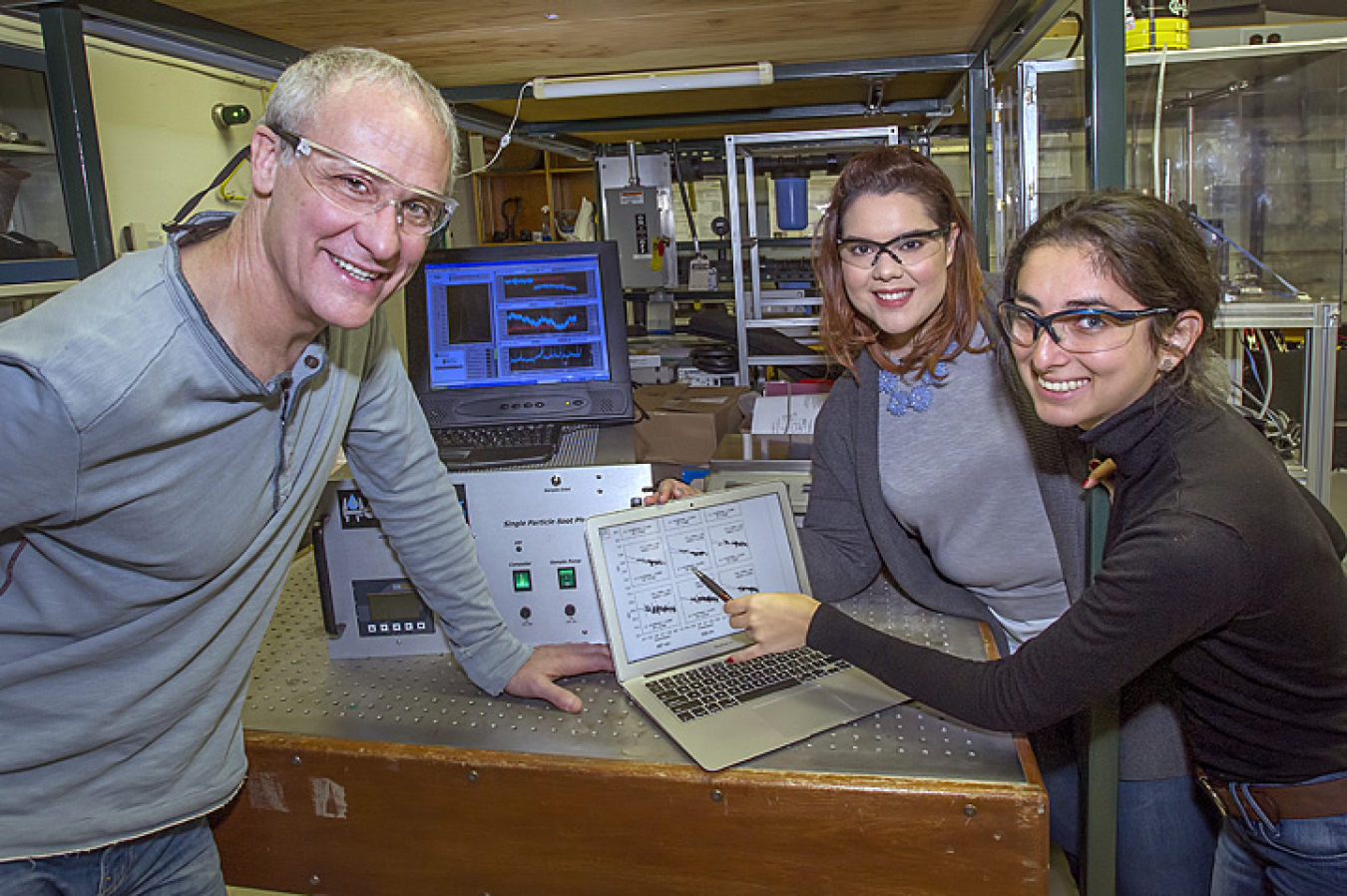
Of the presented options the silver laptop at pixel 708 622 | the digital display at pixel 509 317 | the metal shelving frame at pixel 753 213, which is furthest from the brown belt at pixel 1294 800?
the metal shelving frame at pixel 753 213

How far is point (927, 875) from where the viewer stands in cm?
100

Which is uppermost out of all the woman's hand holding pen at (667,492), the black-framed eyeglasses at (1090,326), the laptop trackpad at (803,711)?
the black-framed eyeglasses at (1090,326)

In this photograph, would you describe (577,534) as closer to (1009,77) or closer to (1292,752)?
(1292,752)

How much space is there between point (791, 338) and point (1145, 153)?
56.5 inches

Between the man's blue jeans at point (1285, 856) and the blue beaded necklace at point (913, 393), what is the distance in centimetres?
61

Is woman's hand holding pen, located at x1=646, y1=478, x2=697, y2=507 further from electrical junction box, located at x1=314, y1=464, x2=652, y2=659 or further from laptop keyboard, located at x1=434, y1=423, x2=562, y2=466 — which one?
laptop keyboard, located at x1=434, y1=423, x2=562, y2=466

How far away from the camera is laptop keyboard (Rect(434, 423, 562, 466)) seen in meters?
1.32

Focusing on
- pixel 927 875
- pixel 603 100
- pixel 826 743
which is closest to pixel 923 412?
pixel 826 743

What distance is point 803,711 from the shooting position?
114cm

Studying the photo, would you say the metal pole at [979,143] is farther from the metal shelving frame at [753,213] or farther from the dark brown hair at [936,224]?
the metal shelving frame at [753,213]

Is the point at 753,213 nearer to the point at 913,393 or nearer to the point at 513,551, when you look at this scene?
the point at 913,393

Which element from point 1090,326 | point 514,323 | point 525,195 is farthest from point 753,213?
point 525,195

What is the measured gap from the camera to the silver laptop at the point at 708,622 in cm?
114

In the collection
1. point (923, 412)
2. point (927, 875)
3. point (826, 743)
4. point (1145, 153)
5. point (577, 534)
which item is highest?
point (1145, 153)
